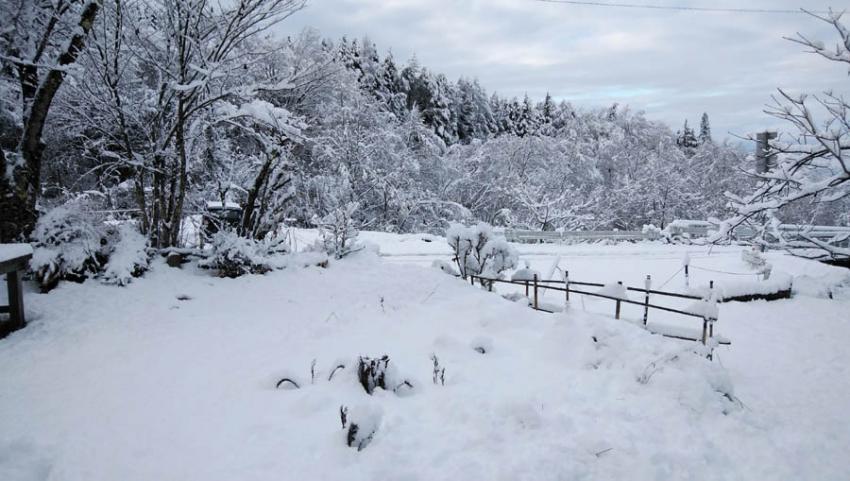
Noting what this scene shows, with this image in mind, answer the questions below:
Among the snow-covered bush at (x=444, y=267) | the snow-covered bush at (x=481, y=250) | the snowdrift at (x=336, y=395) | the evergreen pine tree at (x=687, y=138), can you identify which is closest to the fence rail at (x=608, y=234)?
the snow-covered bush at (x=444, y=267)

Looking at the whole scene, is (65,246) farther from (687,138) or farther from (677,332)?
(687,138)

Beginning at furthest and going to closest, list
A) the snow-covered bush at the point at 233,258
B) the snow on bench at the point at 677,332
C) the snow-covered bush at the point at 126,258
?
the snow-covered bush at the point at 233,258
the snow-covered bush at the point at 126,258
the snow on bench at the point at 677,332

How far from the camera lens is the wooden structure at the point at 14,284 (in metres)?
5.14

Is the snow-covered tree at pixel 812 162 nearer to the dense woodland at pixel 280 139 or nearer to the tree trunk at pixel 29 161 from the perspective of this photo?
the dense woodland at pixel 280 139

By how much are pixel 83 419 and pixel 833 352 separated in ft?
32.3

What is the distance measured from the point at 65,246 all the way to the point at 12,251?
1.38 metres

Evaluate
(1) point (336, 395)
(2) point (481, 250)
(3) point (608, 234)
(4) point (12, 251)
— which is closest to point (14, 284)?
(4) point (12, 251)

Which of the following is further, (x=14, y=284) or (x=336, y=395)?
(x=14, y=284)

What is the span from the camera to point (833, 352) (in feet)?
23.8

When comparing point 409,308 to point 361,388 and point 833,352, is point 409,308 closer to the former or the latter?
point 361,388

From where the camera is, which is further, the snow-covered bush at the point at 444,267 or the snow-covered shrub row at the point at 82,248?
the snow-covered bush at the point at 444,267

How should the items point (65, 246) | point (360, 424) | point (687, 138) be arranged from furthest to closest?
point (687, 138)
point (65, 246)
point (360, 424)

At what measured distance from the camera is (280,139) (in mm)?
9266

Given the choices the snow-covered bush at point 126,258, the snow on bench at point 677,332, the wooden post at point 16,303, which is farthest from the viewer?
the snow-covered bush at point 126,258
